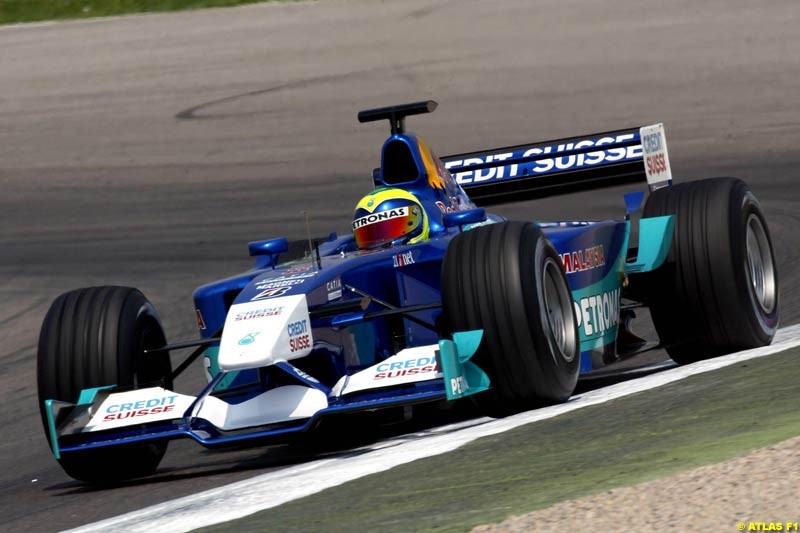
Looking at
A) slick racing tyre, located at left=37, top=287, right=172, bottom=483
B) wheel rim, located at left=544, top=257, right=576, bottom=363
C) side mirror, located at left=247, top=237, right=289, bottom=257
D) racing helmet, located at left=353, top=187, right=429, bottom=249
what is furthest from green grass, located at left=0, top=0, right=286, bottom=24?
wheel rim, located at left=544, top=257, right=576, bottom=363

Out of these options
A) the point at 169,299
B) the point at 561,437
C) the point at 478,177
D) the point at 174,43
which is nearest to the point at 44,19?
the point at 174,43

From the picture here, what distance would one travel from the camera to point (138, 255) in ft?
52.7

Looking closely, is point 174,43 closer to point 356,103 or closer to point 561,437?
point 356,103

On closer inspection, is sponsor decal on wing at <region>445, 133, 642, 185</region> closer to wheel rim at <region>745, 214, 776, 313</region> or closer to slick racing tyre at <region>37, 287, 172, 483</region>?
wheel rim at <region>745, 214, 776, 313</region>

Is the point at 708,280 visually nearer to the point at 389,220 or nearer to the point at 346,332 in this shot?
the point at 389,220

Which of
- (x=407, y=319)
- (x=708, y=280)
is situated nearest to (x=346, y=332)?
(x=407, y=319)

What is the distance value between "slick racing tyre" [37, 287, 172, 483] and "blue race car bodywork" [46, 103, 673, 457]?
0.51 ft

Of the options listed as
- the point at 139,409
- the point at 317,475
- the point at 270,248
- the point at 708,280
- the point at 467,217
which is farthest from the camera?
the point at 270,248

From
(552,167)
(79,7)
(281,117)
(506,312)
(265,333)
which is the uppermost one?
(79,7)

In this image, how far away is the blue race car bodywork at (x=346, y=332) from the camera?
7.20m

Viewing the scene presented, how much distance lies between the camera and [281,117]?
2462 centimetres

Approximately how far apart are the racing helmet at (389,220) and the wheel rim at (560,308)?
1.20 meters

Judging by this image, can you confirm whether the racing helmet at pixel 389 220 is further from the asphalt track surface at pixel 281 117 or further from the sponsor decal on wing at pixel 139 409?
the sponsor decal on wing at pixel 139 409

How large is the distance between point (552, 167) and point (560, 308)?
3314mm
